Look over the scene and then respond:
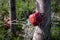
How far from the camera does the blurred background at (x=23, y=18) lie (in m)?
2.36

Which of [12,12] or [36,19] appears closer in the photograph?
[36,19]

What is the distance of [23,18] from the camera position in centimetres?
242

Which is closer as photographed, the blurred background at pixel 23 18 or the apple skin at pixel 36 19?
the apple skin at pixel 36 19

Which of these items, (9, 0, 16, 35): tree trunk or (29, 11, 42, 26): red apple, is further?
(9, 0, 16, 35): tree trunk

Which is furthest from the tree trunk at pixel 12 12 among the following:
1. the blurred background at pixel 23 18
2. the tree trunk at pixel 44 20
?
the tree trunk at pixel 44 20

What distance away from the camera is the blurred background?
2.36 meters

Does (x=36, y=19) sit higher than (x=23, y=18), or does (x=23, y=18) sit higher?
(x=36, y=19)

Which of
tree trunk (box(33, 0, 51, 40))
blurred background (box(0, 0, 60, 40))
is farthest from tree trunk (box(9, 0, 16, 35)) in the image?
tree trunk (box(33, 0, 51, 40))

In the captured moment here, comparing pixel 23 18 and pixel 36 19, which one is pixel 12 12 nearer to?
pixel 23 18

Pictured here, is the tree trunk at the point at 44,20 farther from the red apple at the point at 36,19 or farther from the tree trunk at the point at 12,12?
Answer: the tree trunk at the point at 12,12

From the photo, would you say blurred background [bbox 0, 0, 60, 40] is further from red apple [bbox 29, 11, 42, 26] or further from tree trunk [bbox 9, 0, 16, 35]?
red apple [bbox 29, 11, 42, 26]

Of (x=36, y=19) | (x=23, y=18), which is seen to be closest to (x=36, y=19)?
(x=36, y=19)

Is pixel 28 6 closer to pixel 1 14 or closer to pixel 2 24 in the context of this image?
pixel 1 14

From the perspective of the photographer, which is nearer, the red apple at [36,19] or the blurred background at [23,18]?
the red apple at [36,19]
